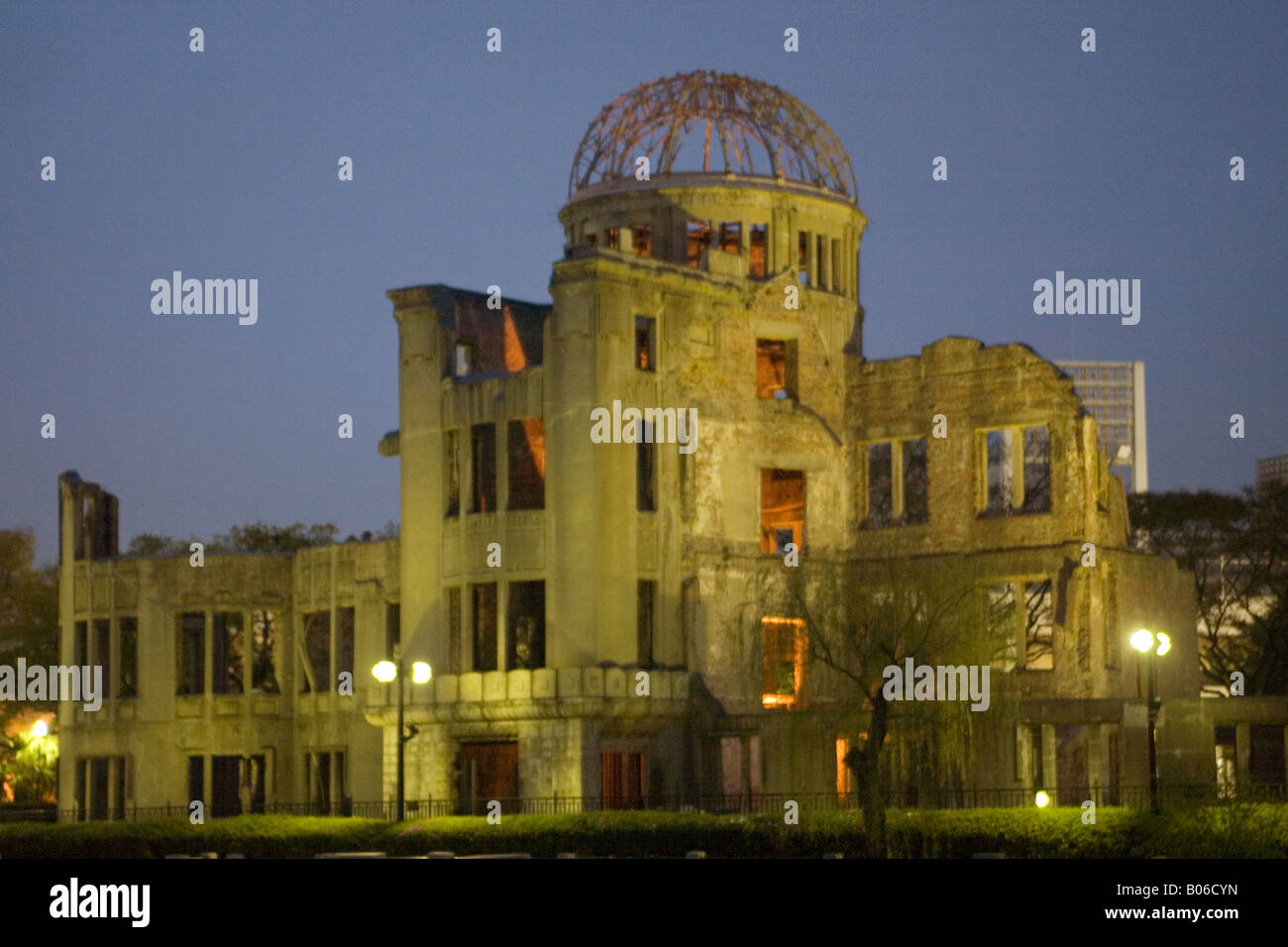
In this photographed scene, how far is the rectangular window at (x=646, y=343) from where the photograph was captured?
53.6 meters

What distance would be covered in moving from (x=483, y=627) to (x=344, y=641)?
7.61 m

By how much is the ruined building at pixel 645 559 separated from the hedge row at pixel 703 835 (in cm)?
556

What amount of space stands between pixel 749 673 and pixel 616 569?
4004 millimetres

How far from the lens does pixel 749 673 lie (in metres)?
52.5

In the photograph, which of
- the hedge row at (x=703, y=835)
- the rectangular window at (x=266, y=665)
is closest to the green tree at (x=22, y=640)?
the rectangular window at (x=266, y=665)

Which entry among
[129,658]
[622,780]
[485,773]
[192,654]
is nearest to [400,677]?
[622,780]

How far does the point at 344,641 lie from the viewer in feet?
199

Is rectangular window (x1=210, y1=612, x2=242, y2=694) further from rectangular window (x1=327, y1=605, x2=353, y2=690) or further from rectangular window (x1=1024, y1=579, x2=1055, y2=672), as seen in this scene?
rectangular window (x1=1024, y1=579, x2=1055, y2=672)

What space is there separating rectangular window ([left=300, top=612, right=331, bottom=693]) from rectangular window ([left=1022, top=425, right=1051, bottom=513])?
23.7 metres

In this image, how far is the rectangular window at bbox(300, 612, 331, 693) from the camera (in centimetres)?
5950

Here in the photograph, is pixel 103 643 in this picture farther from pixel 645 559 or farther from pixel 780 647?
pixel 780 647
